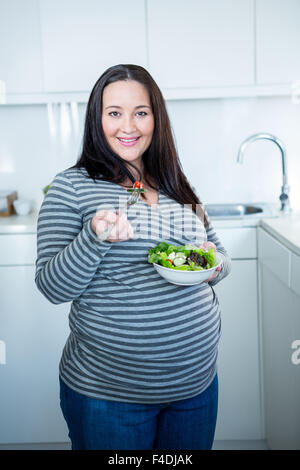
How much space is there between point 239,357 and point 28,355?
81 centimetres

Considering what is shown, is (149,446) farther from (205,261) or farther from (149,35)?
(149,35)

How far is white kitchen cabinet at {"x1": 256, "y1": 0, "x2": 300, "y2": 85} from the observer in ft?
6.92

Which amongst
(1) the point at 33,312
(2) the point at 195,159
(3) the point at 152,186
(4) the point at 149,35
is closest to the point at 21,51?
(4) the point at 149,35

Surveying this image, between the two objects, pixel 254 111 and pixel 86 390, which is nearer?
pixel 86 390

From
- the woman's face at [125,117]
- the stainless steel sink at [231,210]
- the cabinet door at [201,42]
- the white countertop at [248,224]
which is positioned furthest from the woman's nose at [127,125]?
the stainless steel sink at [231,210]

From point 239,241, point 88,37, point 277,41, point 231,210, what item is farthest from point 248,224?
point 88,37

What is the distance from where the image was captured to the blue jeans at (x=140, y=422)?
109cm

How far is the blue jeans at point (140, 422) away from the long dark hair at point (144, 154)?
18.3 inches

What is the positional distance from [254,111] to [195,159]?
0.34m

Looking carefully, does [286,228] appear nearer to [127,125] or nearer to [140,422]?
[127,125]

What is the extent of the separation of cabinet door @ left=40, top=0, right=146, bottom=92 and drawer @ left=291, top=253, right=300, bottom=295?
108 centimetres

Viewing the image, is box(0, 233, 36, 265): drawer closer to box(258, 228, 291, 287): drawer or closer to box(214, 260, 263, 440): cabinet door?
box(214, 260, 263, 440): cabinet door

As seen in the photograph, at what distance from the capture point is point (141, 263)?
1142mm

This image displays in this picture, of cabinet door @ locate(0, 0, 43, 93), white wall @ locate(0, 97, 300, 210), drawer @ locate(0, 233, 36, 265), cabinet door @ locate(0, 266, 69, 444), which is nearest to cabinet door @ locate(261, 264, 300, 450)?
white wall @ locate(0, 97, 300, 210)
